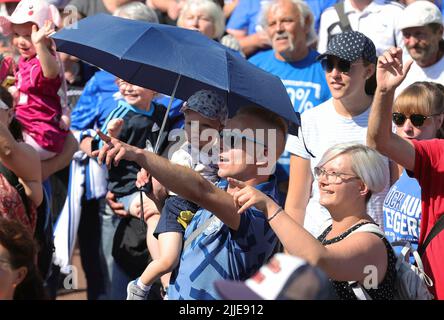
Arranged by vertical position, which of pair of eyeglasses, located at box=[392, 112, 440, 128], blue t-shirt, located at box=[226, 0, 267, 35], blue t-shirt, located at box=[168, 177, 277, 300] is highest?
blue t-shirt, located at box=[168, 177, 277, 300]

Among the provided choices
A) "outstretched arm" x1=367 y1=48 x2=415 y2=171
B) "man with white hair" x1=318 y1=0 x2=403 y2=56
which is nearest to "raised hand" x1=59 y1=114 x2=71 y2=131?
"man with white hair" x1=318 y1=0 x2=403 y2=56

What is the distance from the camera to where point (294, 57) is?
7.55 metres

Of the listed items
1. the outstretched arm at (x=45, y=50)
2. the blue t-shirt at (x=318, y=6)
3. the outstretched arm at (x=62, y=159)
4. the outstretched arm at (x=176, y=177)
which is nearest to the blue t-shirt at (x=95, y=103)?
the outstretched arm at (x=62, y=159)

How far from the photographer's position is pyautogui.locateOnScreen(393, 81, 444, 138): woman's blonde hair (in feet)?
19.2

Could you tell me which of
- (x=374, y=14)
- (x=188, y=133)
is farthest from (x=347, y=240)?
(x=374, y=14)

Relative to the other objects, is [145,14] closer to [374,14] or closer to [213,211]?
[374,14]

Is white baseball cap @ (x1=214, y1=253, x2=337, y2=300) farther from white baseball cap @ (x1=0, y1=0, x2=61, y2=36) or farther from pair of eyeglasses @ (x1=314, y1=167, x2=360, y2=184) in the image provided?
white baseball cap @ (x1=0, y1=0, x2=61, y2=36)

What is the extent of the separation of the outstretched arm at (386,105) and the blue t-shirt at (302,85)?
93.2 inches

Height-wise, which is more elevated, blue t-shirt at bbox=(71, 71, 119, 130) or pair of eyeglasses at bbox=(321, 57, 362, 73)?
pair of eyeglasses at bbox=(321, 57, 362, 73)

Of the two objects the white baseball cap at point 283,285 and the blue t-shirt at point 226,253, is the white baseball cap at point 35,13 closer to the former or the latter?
the blue t-shirt at point 226,253

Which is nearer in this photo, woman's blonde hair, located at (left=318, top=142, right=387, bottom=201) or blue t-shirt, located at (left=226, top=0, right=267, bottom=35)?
→ woman's blonde hair, located at (left=318, top=142, right=387, bottom=201)

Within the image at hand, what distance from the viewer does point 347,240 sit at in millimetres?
4254

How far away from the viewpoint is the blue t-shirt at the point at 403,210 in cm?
557
